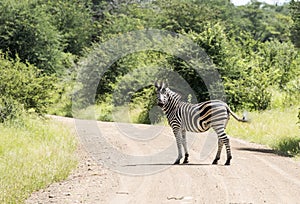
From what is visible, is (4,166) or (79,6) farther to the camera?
(79,6)

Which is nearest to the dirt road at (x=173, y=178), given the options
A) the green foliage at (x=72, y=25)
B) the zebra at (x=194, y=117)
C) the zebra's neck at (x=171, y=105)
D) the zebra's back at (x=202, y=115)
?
the zebra at (x=194, y=117)

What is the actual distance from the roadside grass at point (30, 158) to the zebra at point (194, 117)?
109 inches

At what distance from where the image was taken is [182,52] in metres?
26.4

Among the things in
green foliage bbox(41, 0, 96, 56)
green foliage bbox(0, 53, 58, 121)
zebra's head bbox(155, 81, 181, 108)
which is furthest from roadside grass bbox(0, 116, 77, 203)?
green foliage bbox(41, 0, 96, 56)

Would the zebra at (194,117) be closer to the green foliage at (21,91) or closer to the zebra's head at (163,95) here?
the zebra's head at (163,95)

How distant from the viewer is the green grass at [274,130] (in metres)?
15.9

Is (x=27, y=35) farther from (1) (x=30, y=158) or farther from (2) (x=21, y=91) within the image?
(1) (x=30, y=158)

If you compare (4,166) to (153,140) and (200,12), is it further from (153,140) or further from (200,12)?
(200,12)

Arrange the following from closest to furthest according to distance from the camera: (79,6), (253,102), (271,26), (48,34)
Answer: (253,102), (48,34), (79,6), (271,26)

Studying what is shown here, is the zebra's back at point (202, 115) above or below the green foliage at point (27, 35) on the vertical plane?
below

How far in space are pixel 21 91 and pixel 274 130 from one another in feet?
32.2

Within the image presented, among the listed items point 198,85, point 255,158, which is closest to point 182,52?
point 198,85

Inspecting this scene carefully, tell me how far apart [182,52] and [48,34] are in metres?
16.3

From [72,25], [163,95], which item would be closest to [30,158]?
[163,95]
